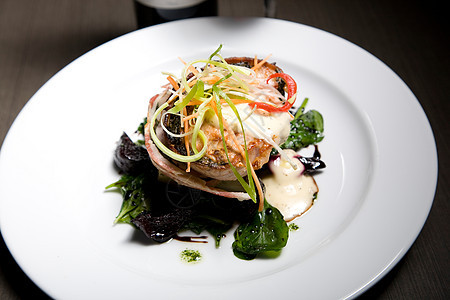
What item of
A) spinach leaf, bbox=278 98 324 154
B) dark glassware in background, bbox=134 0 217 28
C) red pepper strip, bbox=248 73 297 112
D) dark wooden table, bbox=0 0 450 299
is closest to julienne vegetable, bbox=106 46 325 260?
red pepper strip, bbox=248 73 297 112

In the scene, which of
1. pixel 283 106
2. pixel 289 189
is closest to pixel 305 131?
pixel 289 189

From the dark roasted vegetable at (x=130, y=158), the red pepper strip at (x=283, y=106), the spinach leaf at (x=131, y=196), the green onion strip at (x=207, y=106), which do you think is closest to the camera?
the green onion strip at (x=207, y=106)

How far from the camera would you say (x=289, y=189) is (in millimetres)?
2754

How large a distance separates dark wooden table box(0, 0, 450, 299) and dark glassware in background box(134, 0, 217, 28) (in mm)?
465

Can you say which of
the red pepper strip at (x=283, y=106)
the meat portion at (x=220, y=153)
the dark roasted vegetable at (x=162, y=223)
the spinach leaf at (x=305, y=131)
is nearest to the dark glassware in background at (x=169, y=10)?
the spinach leaf at (x=305, y=131)

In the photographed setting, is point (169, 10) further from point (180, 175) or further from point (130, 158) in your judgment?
point (180, 175)

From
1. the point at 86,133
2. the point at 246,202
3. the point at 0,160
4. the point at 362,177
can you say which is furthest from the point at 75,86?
the point at 362,177

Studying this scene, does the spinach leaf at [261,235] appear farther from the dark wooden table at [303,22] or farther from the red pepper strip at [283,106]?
the dark wooden table at [303,22]

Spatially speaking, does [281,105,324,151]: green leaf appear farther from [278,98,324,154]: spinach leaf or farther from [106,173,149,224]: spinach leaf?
[106,173,149,224]: spinach leaf

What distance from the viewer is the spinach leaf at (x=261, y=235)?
95.1 inches

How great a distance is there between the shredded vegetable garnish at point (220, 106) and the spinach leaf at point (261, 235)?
184 mm

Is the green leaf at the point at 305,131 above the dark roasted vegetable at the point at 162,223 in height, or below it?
above

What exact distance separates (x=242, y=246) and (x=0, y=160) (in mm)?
1389

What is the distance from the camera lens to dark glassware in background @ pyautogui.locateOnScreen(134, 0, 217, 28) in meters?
3.50
